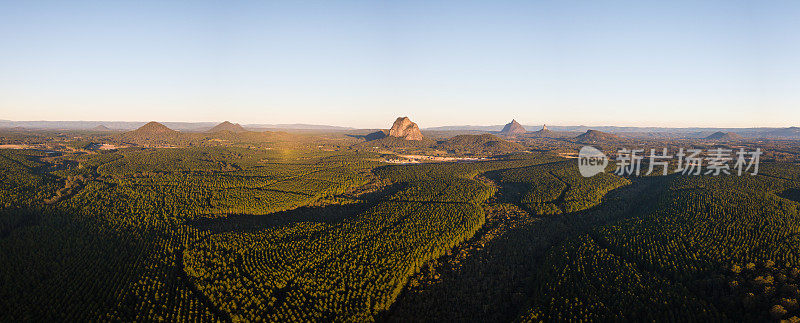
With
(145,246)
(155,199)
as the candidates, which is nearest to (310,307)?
(145,246)

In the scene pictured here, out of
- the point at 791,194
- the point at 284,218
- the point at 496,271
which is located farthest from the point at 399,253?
the point at 791,194

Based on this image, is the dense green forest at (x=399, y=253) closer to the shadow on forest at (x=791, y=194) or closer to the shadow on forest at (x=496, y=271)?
the shadow on forest at (x=496, y=271)

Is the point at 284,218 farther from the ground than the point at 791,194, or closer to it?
closer to it

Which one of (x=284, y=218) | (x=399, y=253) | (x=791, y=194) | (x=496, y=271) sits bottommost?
(x=496, y=271)

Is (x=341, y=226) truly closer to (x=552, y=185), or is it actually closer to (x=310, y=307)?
(x=310, y=307)

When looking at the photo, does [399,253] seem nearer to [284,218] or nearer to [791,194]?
[284,218]

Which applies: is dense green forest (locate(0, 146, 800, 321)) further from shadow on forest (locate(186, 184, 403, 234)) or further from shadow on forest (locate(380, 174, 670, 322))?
shadow on forest (locate(186, 184, 403, 234))

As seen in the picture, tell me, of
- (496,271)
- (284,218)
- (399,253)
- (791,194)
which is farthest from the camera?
(791,194)
